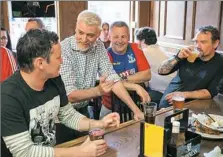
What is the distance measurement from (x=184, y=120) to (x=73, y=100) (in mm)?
806

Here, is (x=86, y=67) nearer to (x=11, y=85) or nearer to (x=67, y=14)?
(x=11, y=85)

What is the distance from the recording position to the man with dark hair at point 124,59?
2375 mm

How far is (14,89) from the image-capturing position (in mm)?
1167

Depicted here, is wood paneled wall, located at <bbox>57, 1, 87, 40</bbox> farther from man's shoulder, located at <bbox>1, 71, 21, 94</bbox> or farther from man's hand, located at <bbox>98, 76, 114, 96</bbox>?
man's shoulder, located at <bbox>1, 71, 21, 94</bbox>

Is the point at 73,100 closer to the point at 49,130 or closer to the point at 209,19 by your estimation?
the point at 49,130

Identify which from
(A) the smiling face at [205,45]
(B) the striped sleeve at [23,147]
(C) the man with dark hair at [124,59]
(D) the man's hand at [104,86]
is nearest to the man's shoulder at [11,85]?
(B) the striped sleeve at [23,147]

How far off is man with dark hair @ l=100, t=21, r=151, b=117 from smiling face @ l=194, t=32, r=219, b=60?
507mm

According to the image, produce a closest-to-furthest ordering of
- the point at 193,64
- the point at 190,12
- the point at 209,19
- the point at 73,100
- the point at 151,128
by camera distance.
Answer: the point at 151,128 < the point at 73,100 < the point at 193,64 < the point at 209,19 < the point at 190,12

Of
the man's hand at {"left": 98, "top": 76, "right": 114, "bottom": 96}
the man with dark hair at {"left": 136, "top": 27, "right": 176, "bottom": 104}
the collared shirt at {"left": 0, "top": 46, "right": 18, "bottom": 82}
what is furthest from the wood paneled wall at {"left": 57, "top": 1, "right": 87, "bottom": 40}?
the man's hand at {"left": 98, "top": 76, "right": 114, "bottom": 96}

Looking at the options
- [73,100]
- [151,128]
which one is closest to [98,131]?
[151,128]

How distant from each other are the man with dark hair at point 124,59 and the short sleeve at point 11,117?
47.3 inches

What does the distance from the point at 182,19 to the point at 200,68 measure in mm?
1538

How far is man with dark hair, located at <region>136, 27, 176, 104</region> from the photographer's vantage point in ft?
9.80

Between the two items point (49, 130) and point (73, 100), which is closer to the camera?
point (49, 130)
